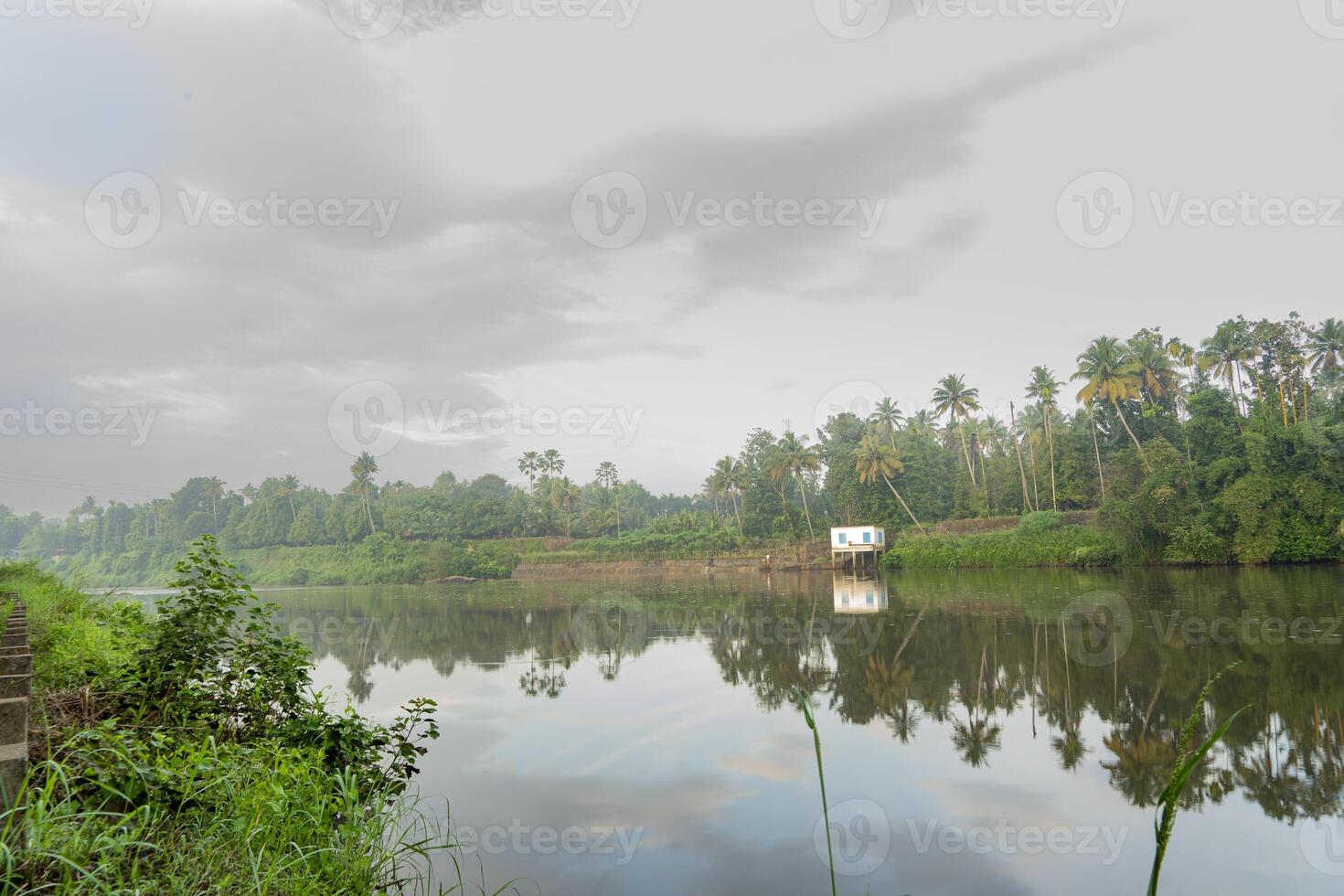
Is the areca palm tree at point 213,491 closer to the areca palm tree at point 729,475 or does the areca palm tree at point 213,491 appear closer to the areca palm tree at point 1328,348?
the areca palm tree at point 729,475

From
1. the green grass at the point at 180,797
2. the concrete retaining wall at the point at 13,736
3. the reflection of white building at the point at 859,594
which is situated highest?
the concrete retaining wall at the point at 13,736

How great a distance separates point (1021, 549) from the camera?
40.9m

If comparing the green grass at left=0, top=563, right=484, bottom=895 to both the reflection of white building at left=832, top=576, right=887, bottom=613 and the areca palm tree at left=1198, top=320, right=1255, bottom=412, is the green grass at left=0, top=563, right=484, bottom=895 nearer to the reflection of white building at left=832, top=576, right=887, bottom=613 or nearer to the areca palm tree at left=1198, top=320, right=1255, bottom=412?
the reflection of white building at left=832, top=576, right=887, bottom=613

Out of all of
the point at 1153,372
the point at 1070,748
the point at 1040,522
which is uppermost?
the point at 1153,372

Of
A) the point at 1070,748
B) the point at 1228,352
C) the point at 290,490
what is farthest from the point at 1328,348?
the point at 290,490

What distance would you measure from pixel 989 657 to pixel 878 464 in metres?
37.8

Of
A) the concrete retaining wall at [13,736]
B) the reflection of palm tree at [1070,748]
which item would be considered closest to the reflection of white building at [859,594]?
the reflection of palm tree at [1070,748]

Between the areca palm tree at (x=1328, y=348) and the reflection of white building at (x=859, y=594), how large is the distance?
26.7 metres

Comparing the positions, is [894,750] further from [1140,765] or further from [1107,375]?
[1107,375]

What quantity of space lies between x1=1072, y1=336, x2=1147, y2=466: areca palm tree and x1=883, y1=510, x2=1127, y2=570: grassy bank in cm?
698

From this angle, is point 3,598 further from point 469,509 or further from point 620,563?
point 469,509

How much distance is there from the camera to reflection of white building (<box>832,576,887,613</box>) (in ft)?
79.1

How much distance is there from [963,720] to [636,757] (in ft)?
14.6

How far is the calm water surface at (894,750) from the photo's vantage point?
6254mm
